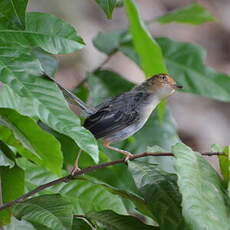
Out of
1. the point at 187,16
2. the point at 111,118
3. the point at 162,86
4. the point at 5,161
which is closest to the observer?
the point at 5,161

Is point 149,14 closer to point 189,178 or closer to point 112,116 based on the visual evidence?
point 112,116

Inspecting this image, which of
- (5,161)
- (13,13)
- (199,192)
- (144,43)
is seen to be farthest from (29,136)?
(144,43)

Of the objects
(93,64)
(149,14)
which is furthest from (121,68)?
(149,14)

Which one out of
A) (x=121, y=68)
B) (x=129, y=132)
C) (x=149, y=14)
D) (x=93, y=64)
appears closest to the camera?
(x=129, y=132)

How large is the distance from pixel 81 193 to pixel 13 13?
2.88 ft

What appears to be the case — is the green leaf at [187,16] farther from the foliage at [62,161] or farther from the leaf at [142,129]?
the foliage at [62,161]

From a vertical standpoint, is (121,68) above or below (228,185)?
below

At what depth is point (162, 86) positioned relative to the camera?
3.23 m

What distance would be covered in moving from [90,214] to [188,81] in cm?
143

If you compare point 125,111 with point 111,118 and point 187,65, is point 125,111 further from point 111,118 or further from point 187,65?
point 187,65

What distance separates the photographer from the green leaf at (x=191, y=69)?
3.31 metres

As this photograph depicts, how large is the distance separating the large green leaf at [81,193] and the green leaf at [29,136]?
0.30 metres

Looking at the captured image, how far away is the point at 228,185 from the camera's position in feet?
6.25

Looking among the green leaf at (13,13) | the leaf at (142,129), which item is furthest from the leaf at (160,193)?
the leaf at (142,129)
